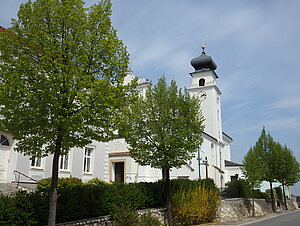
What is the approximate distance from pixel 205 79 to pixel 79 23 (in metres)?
43.9

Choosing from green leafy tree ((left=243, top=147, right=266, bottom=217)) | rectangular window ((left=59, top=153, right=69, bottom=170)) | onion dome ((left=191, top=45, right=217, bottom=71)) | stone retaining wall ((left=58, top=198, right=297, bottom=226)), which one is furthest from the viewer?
onion dome ((left=191, top=45, right=217, bottom=71))

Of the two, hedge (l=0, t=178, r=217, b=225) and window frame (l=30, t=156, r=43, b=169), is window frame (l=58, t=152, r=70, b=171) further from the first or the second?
hedge (l=0, t=178, r=217, b=225)

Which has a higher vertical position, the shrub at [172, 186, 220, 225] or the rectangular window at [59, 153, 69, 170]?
the rectangular window at [59, 153, 69, 170]

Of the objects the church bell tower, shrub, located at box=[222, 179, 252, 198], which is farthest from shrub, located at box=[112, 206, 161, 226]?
the church bell tower

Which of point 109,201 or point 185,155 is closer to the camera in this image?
point 109,201

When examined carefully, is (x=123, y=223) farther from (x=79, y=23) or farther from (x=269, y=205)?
(x=269, y=205)

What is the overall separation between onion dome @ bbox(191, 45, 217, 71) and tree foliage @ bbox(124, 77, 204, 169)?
127ft

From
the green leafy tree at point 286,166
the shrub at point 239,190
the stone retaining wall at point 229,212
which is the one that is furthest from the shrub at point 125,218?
the green leafy tree at point 286,166

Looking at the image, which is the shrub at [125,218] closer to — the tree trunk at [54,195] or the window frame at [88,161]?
the tree trunk at [54,195]

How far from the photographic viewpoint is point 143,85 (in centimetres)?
3219

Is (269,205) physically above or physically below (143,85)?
below

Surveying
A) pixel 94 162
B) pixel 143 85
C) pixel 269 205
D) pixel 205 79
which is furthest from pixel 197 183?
pixel 205 79

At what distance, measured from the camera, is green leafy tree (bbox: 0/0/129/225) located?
8.52 meters

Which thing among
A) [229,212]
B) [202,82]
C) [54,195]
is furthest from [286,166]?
[54,195]
